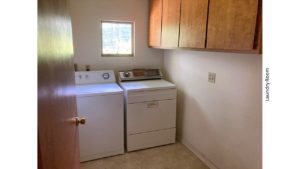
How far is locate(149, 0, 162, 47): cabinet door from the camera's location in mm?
2762

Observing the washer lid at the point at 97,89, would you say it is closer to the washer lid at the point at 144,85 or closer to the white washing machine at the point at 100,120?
the white washing machine at the point at 100,120

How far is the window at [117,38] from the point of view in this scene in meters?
3.04

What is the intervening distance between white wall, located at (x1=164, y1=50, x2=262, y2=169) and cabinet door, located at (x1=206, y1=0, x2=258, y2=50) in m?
→ 0.36

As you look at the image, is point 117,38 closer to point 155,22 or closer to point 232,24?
point 155,22

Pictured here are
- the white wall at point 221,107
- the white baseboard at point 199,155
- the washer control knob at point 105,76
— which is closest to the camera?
the white wall at point 221,107

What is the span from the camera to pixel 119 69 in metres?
3.14

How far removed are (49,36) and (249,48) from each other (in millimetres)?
1281

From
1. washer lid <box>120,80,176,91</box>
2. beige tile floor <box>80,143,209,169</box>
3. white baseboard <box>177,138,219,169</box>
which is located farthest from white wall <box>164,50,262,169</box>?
washer lid <box>120,80,176,91</box>

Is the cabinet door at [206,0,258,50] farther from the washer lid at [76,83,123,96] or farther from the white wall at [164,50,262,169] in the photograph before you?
the washer lid at [76,83,123,96]

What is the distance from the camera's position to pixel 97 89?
256 cm

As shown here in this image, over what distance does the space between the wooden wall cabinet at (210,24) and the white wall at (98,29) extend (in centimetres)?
36

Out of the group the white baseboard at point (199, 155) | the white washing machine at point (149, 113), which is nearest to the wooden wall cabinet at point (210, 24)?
the white washing machine at point (149, 113)
